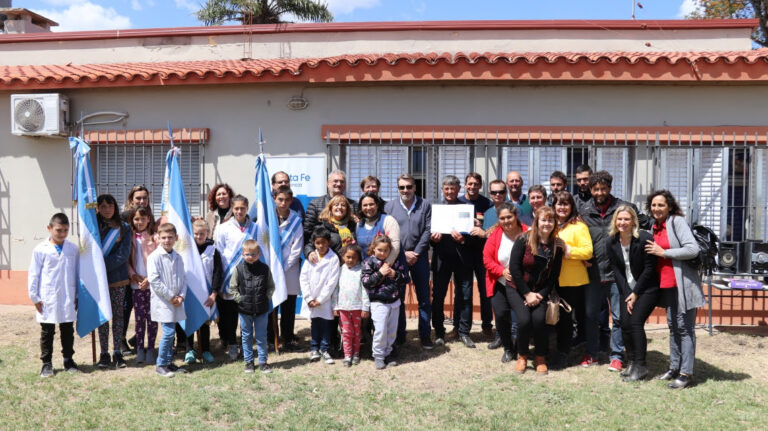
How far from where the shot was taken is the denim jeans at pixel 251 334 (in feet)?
17.5

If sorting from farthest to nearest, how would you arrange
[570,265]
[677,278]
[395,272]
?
[395,272], [570,265], [677,278]

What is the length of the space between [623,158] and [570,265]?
2691 millimetres

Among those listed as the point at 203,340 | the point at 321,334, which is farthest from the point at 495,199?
the point at 203,340

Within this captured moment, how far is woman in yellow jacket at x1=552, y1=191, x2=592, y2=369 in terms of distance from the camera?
5.29m

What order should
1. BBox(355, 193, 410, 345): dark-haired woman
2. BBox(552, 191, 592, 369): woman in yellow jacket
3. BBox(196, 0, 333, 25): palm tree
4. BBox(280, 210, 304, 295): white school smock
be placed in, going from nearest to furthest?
BBox(552, 191, 592, 369): woman in yellow jacket
BBox(355, 193, 410, 345): dark-haired woman
BBox(280, 210, 304, 295): white school smock
BBox(196, 0, 333, 25): palm tree

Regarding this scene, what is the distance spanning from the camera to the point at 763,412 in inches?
175

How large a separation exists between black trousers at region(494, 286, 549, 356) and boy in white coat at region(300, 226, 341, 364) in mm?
1629

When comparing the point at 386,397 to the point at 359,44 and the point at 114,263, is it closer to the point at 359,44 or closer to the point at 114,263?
the point at 114,263

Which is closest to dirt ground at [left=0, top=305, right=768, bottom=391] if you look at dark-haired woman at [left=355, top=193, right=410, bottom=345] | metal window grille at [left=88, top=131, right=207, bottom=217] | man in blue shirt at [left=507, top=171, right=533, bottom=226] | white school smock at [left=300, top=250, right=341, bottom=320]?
white school smock at [left=300, top=250, right=341, bottom=320]

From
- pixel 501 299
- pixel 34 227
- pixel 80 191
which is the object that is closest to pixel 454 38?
pixel 501 299

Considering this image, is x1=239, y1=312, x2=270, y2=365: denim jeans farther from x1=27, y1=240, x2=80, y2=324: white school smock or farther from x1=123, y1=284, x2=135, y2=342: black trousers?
x1=27, y1=240, x2=80, y2=324: white school smock

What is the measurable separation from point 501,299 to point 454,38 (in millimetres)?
5089

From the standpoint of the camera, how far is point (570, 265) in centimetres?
537

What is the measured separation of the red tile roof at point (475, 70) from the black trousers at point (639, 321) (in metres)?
3.13
